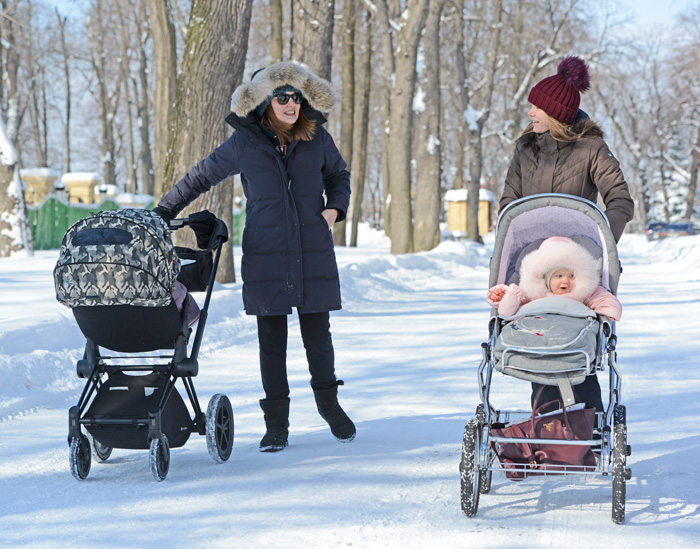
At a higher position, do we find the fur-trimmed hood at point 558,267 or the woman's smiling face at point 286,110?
the woman's smiling face at point 286,110

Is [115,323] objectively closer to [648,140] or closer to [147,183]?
[147,183]

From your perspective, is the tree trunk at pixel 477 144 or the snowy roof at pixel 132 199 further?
the snowy roof at pixel 132 199

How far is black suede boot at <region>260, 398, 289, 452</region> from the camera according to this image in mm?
4992

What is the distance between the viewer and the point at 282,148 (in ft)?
16.3

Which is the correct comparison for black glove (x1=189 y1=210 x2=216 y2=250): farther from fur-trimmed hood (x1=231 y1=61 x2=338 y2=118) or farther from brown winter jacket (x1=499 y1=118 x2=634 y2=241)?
brown winter jacket (x1=499 y1=118 x2=634 y2=241)

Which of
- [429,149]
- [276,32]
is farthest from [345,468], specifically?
[429,149]

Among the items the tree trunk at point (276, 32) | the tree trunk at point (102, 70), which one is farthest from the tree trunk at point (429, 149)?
the tree trunk at point (102, 70)

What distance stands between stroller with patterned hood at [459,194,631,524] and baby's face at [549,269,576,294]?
57 mm

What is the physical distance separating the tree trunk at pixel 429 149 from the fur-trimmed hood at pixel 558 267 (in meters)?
19.0

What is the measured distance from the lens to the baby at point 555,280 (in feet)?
13.2

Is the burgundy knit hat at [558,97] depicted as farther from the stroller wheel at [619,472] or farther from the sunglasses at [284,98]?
the stroller wheel at [619,472]

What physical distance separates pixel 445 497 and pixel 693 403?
2.82 m

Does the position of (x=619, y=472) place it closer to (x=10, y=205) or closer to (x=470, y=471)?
(x=470, y=471)

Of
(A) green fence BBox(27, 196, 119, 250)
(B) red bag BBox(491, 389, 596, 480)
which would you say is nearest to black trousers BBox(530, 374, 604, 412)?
(B) red bag BBox(491, 389, 596, 480)
